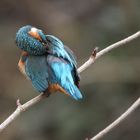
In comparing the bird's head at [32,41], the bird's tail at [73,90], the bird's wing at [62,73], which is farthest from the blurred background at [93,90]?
the bird's tail at [73,90]

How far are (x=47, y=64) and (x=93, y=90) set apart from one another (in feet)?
11.7

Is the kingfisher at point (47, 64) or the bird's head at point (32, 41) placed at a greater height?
the bird's head at point (32, 41)

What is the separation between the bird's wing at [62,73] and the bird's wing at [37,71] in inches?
1.5

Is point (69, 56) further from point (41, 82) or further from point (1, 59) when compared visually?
point (1, 59)

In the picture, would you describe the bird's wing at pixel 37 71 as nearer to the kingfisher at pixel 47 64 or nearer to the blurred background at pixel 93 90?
the kingfisher at pixel 47 64

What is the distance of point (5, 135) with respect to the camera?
30.3 ft

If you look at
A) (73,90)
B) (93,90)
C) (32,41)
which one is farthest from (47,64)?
(93,90)

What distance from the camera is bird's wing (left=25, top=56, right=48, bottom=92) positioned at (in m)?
5.31

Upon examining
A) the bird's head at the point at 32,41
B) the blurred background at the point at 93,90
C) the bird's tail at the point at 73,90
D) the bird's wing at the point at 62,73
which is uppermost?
the bird's head at the point at 32,41

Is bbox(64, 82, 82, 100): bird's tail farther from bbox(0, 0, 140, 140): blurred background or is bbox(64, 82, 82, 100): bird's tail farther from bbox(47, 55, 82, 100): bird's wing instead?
bbox(0, 0, 140, 140): blurred background

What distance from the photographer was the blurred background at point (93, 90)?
8.74 metres

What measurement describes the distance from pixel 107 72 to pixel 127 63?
27cm

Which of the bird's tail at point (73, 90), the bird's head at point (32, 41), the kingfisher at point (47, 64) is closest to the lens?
the bird's tail at point (73, 90)

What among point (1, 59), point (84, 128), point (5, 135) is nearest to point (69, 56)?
point (84, 128)
